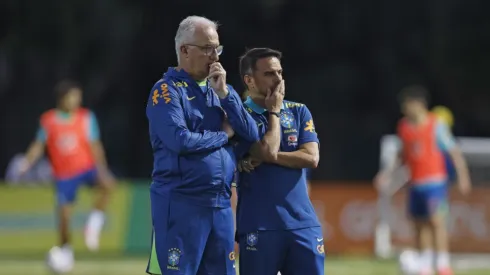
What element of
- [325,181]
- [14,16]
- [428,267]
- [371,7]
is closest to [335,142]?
[325,181]

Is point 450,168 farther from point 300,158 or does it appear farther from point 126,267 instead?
point 300,158

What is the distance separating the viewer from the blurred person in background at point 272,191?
7.98 m

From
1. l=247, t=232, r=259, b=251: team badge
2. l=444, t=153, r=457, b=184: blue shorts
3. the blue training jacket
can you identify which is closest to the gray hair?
the blue training jacket

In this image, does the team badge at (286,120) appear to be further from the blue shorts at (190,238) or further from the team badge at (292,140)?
the blue shorts at (190,238)

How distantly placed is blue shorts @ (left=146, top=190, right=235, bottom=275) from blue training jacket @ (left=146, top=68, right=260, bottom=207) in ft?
0.24

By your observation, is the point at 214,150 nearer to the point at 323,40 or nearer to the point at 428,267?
the point at 428,267

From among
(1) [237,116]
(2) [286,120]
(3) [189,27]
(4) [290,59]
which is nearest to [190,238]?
(1) [237,116]

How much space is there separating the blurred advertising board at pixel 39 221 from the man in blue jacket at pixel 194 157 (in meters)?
12.1

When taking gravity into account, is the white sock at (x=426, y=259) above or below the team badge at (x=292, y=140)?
below

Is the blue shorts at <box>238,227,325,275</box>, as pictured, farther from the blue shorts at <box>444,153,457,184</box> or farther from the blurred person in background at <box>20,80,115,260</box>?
the blue shorts at <box>444,153,457,184</box>

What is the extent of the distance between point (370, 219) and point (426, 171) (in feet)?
14.8

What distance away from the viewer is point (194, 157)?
7801mm

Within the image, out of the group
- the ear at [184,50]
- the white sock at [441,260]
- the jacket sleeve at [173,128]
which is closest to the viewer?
the jacket sleeve at [173,128]

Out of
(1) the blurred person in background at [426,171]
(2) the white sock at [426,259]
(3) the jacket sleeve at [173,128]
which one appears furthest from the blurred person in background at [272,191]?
(1) the blurred person in background at [426,171]
